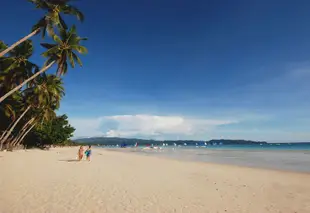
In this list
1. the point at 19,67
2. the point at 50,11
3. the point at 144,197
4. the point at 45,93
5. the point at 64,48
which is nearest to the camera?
the point at 144,197

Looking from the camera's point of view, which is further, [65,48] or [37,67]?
[37,67]

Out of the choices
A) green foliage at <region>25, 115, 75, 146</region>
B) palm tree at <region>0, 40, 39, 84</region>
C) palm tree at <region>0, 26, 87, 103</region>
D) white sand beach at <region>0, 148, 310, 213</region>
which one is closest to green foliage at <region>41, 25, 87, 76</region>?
palm tree at <region>0, 26, 87, 103</region>

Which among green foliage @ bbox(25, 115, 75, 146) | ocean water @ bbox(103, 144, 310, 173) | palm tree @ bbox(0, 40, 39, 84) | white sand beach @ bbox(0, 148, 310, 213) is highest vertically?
palm tree @ bbox(0, 40, 39, 84)

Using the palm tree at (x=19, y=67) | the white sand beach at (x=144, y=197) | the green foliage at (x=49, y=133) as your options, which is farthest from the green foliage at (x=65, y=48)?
the green foliage at (x=49, y=133)

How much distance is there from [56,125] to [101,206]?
63.7 m

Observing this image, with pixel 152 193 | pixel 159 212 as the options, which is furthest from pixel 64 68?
pixel 159 212

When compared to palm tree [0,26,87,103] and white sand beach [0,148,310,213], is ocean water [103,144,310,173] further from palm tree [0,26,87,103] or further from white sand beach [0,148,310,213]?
palm tree [0,26,87,103]

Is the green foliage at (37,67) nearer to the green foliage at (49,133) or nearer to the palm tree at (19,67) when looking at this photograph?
the palm tree at (19,67)

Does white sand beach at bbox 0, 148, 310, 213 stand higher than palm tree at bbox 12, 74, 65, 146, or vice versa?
palm tree at bbox 12, 74, 65, 146

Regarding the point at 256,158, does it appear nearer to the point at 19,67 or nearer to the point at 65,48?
the point at 65,48

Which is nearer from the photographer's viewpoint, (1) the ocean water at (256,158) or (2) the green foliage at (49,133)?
(1) the ocean water at (256,158)

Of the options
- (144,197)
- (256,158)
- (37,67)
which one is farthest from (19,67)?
(256,158)

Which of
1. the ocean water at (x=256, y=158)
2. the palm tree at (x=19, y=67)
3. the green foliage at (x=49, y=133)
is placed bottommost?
the ocean water at (x=256, y=158)

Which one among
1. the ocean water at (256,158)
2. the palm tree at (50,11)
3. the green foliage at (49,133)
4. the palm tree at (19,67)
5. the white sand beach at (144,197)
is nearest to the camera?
the white sand beach at (144,197)
